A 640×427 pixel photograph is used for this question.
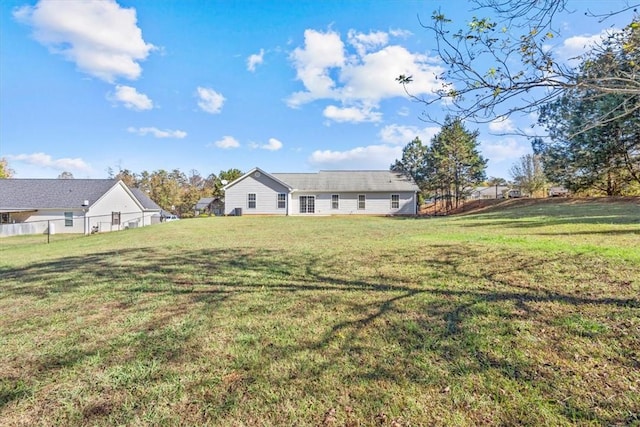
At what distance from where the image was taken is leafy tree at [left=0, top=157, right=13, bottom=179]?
114 feet

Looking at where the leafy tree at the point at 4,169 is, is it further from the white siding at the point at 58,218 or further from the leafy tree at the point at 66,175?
the leafy tree at the point at 66,175

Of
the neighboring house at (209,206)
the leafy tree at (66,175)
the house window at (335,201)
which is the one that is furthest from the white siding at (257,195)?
the leafy tree at (66,175)

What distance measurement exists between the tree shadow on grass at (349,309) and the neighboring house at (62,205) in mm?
21192

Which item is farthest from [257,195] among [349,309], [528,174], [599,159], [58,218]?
[528,174]

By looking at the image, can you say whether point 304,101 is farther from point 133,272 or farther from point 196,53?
point 133,272

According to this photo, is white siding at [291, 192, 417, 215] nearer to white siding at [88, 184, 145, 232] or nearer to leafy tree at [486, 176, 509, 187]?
white siding at [88, 184, 145, 232]

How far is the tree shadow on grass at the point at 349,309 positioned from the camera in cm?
232

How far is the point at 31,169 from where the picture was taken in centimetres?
4759

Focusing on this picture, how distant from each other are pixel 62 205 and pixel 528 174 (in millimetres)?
50259

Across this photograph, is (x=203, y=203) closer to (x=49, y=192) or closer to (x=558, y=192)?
(x=49, y=192)

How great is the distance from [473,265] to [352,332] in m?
3.27

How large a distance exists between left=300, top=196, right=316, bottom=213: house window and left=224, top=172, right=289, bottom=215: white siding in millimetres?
1656

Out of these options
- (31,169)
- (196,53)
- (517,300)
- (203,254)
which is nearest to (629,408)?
(517,300)

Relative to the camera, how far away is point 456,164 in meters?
30.1
